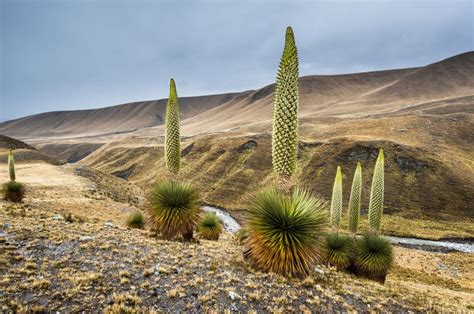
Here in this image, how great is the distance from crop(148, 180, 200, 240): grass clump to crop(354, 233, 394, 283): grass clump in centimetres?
747

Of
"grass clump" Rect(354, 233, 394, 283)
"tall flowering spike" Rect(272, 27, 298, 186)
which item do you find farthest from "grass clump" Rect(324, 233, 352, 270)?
"tall flowering spike" Rect(272, 27, 298, 186)

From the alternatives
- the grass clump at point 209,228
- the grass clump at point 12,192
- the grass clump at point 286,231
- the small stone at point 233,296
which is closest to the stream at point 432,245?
the grass clump at point 209,228

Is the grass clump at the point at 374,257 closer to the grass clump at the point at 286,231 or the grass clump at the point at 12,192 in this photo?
the grass clump at the point at 286,231

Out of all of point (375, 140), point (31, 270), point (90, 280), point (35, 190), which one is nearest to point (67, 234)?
point (31, 270)

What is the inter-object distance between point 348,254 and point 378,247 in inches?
50.4

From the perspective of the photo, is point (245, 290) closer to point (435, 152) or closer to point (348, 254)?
point (348, 254)

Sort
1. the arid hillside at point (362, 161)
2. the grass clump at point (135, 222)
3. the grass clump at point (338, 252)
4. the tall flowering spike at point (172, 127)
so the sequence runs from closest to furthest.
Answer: the tall flowering spike at point (172, 127)
the grass clump at point (338, 252)
the grass clump at point (135, 222)
the arid hillside at point (362, 161)

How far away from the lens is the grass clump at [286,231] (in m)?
6.99

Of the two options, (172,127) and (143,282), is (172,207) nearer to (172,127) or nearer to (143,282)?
(172,127)

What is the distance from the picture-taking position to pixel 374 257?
12156mm

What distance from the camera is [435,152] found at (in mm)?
57406

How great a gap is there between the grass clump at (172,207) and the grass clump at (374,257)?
7474 mm

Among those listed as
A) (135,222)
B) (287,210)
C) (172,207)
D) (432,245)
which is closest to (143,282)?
(287,210)

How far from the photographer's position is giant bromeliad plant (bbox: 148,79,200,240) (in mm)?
10242
